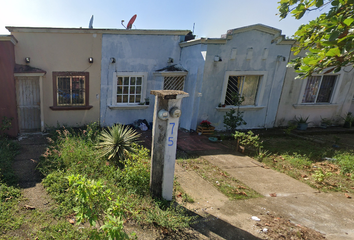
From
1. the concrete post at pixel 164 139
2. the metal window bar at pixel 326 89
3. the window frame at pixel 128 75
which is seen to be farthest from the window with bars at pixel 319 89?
the concrete post at pixel 164 139

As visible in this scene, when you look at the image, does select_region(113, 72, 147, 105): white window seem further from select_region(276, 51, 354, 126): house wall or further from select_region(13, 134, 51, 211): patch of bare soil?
select_region(276, 51, 354, 126): house wall

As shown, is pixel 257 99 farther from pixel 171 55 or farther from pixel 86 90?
pixel 86 90

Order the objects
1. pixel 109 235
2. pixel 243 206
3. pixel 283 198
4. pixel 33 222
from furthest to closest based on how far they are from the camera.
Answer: pixel 283 198 < pixel 243 206 < pixel 33 222 < pixel 109 235

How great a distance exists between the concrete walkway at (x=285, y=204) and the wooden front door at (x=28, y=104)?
5713 mm

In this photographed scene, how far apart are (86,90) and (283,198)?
7.28 m

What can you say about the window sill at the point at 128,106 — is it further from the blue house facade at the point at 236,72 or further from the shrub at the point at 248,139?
the shrub at the point at 248,139

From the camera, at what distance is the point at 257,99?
1006 cm

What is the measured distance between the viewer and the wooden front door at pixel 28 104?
7.92 m

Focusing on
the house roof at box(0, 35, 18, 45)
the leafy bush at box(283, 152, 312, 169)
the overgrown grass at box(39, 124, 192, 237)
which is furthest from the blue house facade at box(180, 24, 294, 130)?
the house roof at box(0, 35, 18, 45)

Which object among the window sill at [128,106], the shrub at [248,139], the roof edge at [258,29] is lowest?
the shrub at [248,139]

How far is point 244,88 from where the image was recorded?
32.4 ft

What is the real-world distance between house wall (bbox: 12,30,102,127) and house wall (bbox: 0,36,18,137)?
1.63 feet

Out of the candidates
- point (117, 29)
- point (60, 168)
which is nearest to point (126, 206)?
point (60, 168)

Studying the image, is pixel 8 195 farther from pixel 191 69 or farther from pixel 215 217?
pixel 191 69
